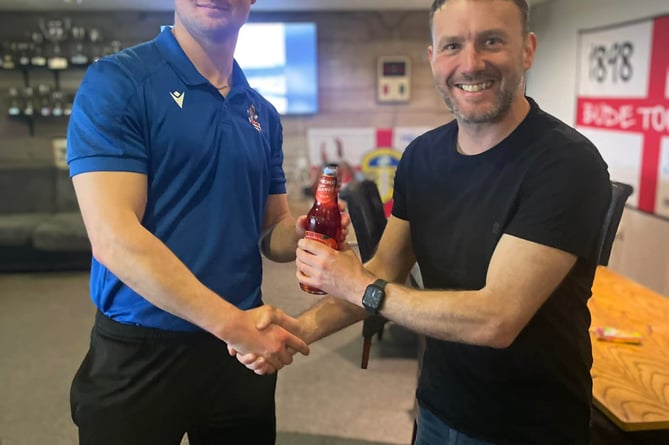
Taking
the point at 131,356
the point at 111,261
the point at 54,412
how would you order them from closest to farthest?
the point at 111,261 < the point at 131,356 < the point at 54,412

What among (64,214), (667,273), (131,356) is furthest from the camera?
(64,214)

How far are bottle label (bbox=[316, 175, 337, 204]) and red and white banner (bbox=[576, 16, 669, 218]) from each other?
121 inches

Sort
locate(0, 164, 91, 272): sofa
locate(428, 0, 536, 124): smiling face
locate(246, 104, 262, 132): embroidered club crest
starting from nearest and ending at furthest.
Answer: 1. locate(428, 0, 536, 124): smiling face
2. locate(246, 104, 262, 132): embroidered club crest
3. locate(0, 164, 91, 272): sofa

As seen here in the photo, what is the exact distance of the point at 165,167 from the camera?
1.27 m

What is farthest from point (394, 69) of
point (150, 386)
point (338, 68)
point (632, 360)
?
point (150, 386)

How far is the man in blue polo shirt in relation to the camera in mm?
1193

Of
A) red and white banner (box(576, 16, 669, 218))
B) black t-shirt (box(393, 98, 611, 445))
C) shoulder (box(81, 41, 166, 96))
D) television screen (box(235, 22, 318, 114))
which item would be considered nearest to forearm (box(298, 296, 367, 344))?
black t-shirt (box(393, 98, 611, 445))

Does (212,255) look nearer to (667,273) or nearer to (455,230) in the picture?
(455,230)

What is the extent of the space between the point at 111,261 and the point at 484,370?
2.66 ft

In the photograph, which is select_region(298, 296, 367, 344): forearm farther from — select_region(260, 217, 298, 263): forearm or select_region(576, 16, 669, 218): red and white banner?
select_region(576, 16, 669, 218): red and white banner

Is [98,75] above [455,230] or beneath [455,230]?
above

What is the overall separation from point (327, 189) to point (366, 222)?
139 cm

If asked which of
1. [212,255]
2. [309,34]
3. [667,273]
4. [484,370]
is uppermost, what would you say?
[309,34]

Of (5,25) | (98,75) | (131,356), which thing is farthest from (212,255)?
(5,25)
